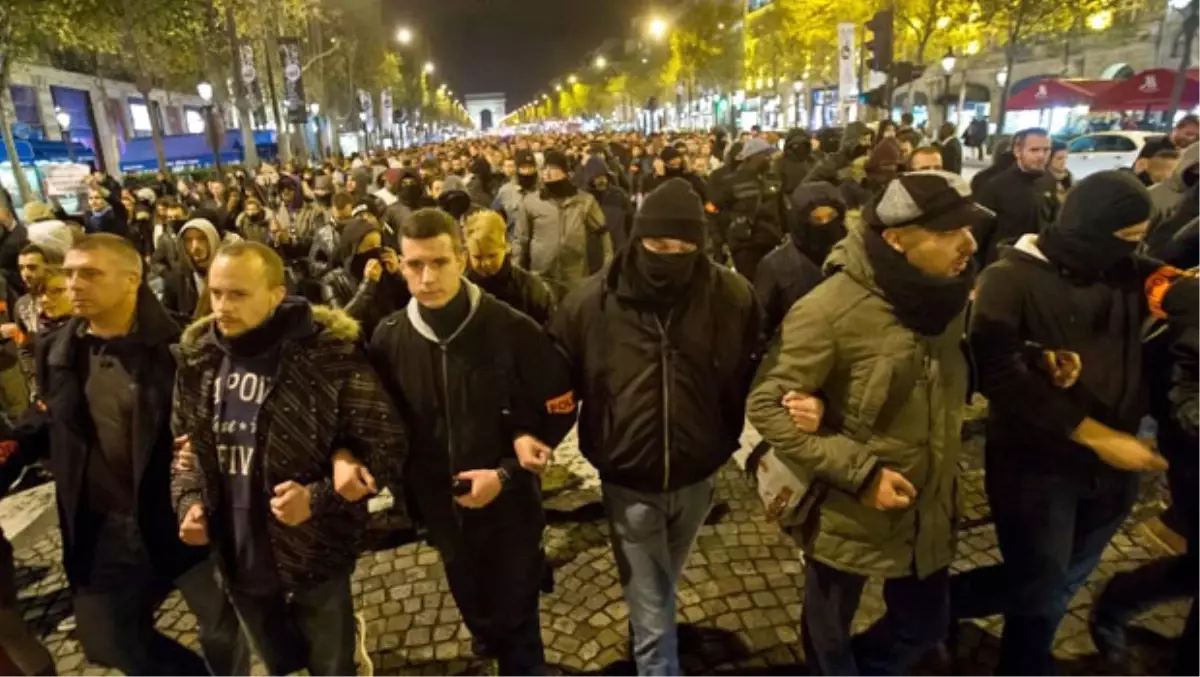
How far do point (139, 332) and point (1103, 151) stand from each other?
24.3 meters

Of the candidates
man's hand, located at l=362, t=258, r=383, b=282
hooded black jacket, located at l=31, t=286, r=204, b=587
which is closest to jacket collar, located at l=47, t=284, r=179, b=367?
hooded black jacket, located at l=31, t=286, r=204, b=587

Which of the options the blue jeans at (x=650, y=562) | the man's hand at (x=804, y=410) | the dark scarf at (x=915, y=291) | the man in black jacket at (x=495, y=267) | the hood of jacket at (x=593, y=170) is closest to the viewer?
the dark scarf at (x=915, y=291)

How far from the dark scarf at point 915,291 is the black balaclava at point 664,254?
652 millimetres

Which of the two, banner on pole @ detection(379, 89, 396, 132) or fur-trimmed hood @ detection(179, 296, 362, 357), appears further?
banner on pole @ detection(379, 89, 396, 132)

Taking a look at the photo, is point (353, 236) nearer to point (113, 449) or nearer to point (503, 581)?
point (113, 449)

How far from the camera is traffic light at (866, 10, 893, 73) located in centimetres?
1417

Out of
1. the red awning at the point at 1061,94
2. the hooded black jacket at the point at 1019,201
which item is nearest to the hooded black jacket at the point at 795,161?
the hooded black jacket at the point at 1019,201

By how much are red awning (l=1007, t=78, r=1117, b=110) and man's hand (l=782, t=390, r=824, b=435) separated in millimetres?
32155

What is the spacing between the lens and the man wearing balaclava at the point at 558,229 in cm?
677

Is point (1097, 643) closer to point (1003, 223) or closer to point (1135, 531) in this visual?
point (1135, 531)

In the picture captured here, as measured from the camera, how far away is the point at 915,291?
250 cm

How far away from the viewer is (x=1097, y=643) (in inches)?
138

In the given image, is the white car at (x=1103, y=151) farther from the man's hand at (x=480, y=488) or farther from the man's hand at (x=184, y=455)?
the man's hand at (x=184, y=455)

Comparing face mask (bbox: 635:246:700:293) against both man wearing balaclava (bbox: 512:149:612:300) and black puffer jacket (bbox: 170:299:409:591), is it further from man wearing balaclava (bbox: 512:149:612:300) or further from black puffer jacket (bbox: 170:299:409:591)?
man wearing balaclava (bbox: 512:149:612:300)
